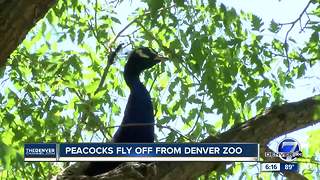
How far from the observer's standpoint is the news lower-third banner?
10.8ft

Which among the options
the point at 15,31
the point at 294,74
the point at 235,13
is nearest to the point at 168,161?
the point at 15,31

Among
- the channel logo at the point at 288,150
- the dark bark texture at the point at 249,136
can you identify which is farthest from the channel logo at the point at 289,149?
the dark bark texture at the point at 249,136

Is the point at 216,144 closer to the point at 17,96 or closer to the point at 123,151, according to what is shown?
the point at 123,151

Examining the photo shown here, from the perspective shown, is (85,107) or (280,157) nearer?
(280,157)

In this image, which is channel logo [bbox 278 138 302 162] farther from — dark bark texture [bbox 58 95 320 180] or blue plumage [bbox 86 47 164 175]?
blue plumage [bbox 86 47 164 175]

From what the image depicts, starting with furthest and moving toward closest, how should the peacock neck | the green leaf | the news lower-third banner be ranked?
the green leaf
the peacock neck
the news lower-third banner

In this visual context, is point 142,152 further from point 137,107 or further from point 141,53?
point 141,53

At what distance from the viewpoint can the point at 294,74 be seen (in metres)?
5.11

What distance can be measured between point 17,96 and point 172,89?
1.24 metres

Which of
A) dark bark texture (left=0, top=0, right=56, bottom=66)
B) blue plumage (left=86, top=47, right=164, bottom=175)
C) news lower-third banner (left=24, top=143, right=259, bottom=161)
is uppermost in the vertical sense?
blue plumage (left=86, top=47, right=164, bottom=175)

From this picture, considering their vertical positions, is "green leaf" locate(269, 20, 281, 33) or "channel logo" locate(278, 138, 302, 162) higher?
"green leaf" locate(269, 20, 281, 33)

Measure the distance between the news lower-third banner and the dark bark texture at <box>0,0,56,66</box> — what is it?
1112mm

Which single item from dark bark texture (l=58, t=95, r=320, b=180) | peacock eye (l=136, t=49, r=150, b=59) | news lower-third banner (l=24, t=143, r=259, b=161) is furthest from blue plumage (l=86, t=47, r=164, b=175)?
dark bark texture (l=58, t=95, r=320, b=180)

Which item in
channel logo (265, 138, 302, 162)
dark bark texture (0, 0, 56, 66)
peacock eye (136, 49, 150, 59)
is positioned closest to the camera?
dark bark texture (0, 0, 56, 66)
